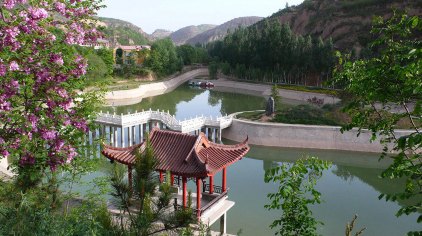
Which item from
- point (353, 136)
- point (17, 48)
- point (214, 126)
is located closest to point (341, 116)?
point (353, 136)

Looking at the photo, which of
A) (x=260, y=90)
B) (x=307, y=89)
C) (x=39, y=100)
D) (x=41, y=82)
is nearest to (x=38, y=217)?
(x=39, y=100)

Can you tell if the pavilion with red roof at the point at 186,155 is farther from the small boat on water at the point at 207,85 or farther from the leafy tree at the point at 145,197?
the small boat on water at the point at 207,85

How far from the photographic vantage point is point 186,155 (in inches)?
581

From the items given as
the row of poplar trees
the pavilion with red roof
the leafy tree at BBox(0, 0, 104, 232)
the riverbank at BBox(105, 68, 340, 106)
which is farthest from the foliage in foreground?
the row of poplar trees

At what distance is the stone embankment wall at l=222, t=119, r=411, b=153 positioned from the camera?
3228 centimetres

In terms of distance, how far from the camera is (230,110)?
50.6m

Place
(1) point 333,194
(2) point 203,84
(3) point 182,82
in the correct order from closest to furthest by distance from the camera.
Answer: (1) point 333,194 → (2) point 203,84 → (3) point 182,82

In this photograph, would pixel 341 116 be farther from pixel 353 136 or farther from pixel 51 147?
pixel 51 147

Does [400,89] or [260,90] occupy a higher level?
[400,89]

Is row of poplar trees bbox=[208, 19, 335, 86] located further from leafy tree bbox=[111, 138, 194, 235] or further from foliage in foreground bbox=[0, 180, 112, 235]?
leafy tree bbox=[111, 138, 194, 235]

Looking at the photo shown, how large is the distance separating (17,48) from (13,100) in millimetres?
1108

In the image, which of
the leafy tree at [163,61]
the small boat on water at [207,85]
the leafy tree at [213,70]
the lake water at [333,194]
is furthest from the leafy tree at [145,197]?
the leafy tree at [213,70]

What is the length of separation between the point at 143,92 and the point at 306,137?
35.6 metres

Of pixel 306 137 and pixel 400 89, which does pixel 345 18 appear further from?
pixel 400 89
